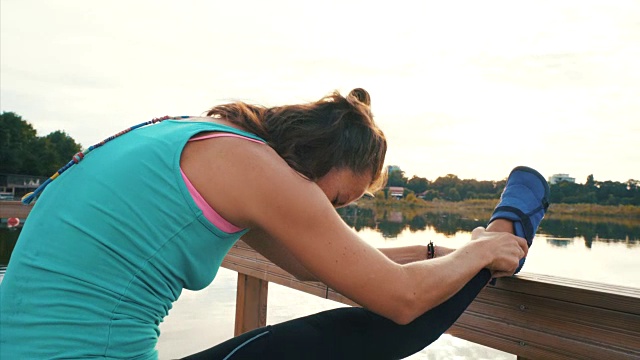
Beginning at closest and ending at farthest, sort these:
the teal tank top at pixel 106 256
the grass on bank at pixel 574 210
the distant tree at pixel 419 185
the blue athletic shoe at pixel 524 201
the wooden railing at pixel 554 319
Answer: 1. the teal tank top at pixel 106 256
2. the wooden railing at pixel 554 319
3. the blue athletic shoe at pixel 524 201
4. the grass on bank at pixel 574 210
5. the distant tree at pixel 419 185

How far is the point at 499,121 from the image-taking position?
401 inches

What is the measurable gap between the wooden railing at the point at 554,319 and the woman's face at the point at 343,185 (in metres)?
0.42

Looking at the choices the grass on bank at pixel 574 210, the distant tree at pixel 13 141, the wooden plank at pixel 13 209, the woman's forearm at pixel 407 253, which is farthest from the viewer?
the distant tree at pixel 13 141

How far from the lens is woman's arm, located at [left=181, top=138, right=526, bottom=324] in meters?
1.04

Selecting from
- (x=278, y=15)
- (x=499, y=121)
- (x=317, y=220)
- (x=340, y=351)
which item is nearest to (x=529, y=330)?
(x=340, y=351)

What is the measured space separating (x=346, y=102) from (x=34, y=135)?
63.6 m

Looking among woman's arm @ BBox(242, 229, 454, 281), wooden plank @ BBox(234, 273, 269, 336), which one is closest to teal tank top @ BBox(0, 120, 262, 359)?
woman's arm @ BBox(242, 229, 454, 281)

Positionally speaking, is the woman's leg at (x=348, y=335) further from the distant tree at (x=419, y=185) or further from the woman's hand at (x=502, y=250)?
the distant tree at (x=419, y=185)

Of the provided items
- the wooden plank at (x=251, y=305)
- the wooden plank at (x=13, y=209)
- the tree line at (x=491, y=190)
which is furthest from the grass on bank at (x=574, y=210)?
the wooden plank at (x=13, y=209)

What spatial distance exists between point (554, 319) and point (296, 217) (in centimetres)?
67

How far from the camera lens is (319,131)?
123cm

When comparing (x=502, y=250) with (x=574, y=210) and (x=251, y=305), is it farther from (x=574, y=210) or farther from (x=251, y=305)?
(x=574, y=210)

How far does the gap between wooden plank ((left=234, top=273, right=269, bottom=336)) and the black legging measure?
1.10 m

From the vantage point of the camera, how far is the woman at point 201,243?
3.14 feet
